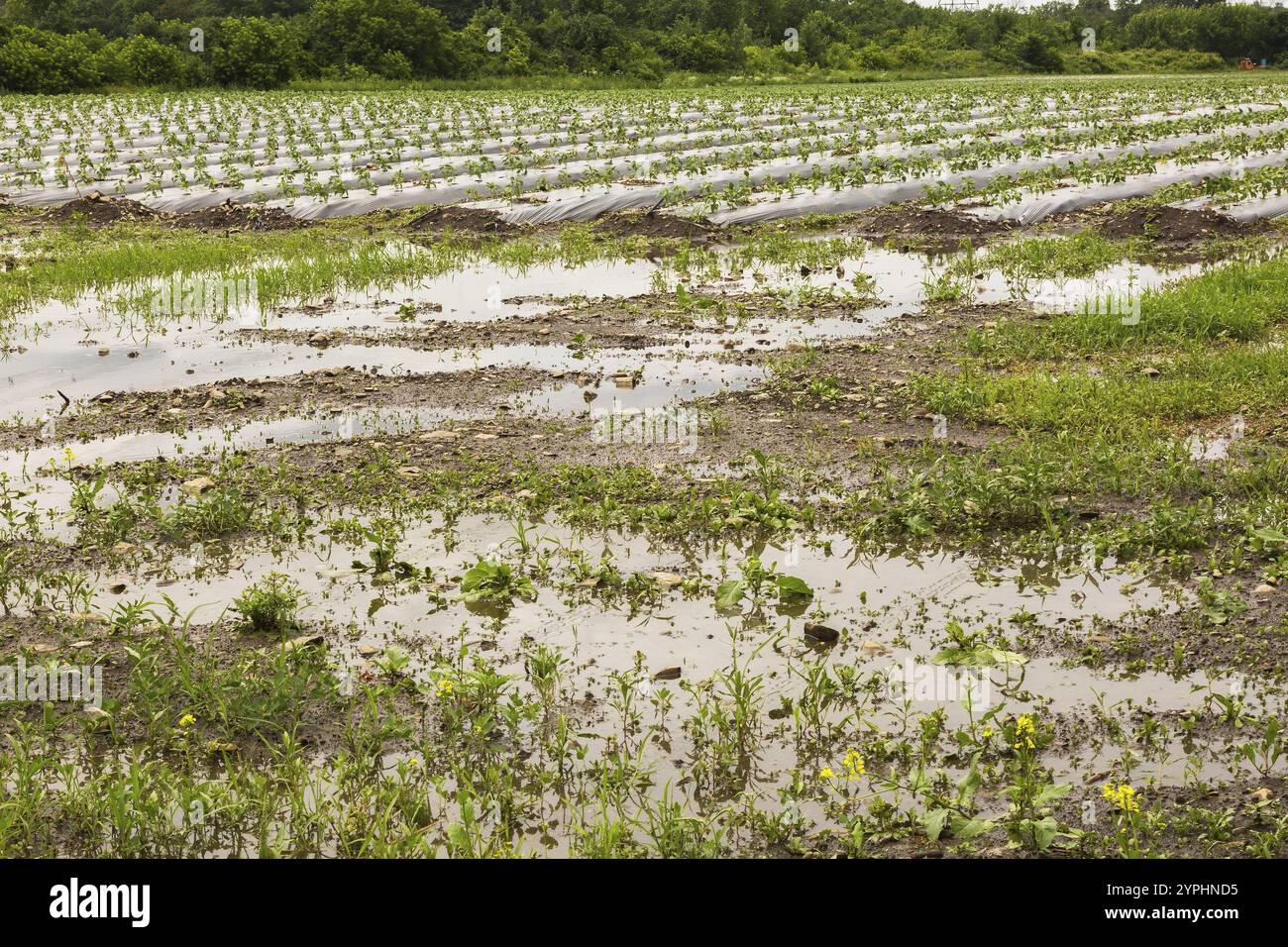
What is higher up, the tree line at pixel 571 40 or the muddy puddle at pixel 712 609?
the tree line at pixel 571 40

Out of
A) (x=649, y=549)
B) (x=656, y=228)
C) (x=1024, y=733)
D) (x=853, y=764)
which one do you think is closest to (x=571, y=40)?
(x=656, y=228)

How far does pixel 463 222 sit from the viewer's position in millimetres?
15992

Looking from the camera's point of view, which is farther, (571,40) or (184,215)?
(571,40)

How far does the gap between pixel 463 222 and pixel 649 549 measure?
11.0m

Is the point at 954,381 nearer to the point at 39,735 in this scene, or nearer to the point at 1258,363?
the point at 1258,363

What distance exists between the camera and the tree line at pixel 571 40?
137 ft

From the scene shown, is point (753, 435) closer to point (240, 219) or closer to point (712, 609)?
point (712, 609)

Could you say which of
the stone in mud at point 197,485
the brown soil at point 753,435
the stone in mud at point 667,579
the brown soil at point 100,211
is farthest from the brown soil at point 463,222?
the stone in mud at point 667,579

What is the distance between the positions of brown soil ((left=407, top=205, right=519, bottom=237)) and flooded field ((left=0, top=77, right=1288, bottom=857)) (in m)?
A: 1.82

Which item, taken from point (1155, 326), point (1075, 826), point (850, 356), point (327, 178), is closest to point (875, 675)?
point (1075, 826)

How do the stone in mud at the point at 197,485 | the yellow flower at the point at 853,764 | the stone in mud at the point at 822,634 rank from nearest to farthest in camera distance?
the yellow flower at the point at 853,764, the stone in mud at the point at 822,634, the stone in mud at the point at 197,485

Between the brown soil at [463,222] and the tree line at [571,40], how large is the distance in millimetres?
29624

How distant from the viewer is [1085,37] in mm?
65438

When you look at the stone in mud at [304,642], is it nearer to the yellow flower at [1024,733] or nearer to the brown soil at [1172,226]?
the yellow flower at [1024,733]
